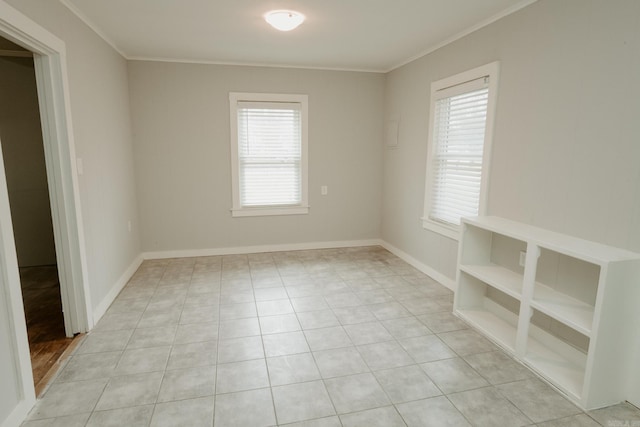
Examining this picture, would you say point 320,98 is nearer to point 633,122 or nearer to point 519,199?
→ point 519,199

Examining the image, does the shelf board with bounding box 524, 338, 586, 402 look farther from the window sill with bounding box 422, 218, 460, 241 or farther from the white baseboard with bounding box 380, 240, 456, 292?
the window sill with bounding box 422, 218, 460, 241

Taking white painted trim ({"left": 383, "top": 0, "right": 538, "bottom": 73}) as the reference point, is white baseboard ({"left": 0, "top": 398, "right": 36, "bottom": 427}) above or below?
below

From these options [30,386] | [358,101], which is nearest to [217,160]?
[358,101]

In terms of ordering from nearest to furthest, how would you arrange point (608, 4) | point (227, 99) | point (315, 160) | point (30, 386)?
1. point (30, 386)
2. point (608, 4)
3. point (227, 99)
4. point (315, 160)

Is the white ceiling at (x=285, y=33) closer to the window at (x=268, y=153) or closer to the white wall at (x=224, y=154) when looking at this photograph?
the white wall at (x=224, y=154)

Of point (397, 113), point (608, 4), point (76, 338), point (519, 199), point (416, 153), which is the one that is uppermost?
point (608, 4)

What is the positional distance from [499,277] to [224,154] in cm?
345

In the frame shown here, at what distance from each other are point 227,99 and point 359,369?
11.7 feet

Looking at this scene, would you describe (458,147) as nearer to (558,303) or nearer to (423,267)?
(423,267)

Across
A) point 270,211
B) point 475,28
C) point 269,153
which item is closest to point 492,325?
point 475,28

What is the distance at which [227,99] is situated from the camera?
454 centimetres

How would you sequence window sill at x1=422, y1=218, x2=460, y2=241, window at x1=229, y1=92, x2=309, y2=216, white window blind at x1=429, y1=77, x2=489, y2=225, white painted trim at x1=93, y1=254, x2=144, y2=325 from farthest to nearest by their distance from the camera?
window at x1=229, y1=92, x2=309, y2=216
window sill at x1=422, y1=218, x2=460, y2=241
white window blind at x1=429, y1=77, x2=489, y2=225
white painted trim at x1=93, y1=254, x2=144, y2=325

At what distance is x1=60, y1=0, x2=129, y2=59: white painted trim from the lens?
8.71 ft

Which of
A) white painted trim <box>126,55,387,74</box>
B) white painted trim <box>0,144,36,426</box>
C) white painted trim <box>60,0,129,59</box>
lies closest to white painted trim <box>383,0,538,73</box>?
white painted trim <box>126,55,387,74</box>
